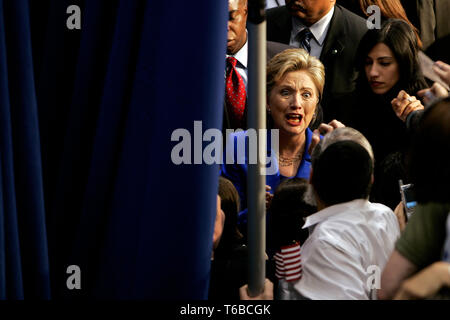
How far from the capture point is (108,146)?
53.5 inches

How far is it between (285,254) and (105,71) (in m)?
0.54

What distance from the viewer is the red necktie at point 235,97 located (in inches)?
87.1

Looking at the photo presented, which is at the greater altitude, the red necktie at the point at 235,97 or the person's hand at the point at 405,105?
the red necktie at the point at 235,97

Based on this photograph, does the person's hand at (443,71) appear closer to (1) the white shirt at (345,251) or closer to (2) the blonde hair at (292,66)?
(1) the white shirt at (345,251)

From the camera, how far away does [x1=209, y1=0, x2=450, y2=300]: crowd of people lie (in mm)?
1136

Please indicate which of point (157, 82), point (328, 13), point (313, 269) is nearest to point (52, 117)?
point (157, 82)

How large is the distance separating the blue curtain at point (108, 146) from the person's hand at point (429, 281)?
443mm

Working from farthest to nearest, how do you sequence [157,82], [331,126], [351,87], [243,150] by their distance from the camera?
[351,87] < [243,150] < [331,126] < [157,82]

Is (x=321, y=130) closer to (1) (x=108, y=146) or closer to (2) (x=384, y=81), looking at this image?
(2) (x=384, y=81)

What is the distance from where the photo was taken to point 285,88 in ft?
6.97

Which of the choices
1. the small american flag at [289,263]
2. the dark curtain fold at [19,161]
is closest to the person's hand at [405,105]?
the small american flag at [289,263]

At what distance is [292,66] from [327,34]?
0.33 m

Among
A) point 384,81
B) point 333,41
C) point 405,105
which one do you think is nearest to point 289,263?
point 405,105

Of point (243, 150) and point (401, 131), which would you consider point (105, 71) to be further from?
point (401, 131)
